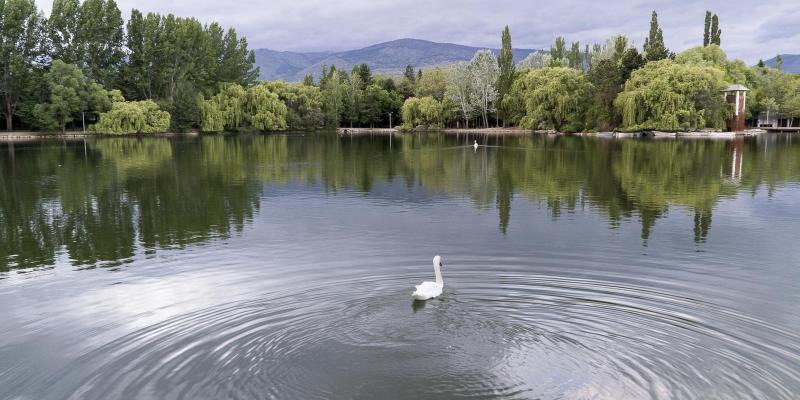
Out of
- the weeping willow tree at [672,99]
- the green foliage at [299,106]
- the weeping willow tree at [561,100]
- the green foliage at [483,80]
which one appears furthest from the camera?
the green foliage at [299,106]

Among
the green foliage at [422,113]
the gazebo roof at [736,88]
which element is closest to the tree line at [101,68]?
the green foliage at [422,113]

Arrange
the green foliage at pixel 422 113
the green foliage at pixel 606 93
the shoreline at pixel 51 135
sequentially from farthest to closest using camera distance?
the green foliage at pixel 422 113
the green foliage at pixel 606 93
the shoreline at pixel 51 135

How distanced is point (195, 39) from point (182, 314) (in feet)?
271

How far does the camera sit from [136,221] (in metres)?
18.8

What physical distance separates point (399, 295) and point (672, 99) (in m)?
62.4

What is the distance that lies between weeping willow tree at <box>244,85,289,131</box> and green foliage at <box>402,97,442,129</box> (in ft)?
70.6

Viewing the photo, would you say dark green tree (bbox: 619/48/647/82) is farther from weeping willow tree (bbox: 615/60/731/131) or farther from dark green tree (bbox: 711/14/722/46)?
dark green tree (bbox: 711/14/722/46)

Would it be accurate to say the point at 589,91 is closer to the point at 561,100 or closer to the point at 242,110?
the point at 561,100

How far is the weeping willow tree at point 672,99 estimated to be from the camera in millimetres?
64812

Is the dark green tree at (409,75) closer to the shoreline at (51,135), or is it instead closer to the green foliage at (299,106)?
the green foliage at (299,106)

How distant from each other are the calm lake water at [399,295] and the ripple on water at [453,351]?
4cm

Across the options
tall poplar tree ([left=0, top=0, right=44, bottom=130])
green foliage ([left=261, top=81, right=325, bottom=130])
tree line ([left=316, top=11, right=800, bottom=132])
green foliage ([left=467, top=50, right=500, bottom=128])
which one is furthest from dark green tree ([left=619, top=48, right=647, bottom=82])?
tall poplar tree ([left=0, top=0, right=44, bottom=130])

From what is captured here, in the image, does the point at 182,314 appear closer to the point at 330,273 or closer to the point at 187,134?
the point at 330,273

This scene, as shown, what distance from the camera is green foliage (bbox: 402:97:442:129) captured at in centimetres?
9744
